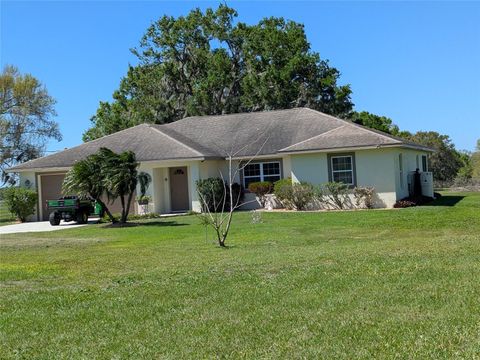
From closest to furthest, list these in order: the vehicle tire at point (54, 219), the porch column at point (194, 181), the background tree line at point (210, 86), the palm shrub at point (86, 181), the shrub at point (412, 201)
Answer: the palm shrub at point (86, 181) < the shrub at point (412, 201) < the vehicle tire at point (54, 219) < the porch column at point (194, 181) < the background tree line at point (210, 86)

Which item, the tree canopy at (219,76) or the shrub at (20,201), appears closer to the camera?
the shrub at (20,201)

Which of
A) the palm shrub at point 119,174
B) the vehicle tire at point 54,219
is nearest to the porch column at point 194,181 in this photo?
the palm shrub at point 119,174

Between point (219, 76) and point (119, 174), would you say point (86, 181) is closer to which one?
point (119, 174)

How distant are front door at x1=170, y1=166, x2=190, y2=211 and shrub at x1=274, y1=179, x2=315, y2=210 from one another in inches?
219

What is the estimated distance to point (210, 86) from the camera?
4694 cm

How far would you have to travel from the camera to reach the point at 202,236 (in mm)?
18266

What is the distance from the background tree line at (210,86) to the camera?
4303 centimetres

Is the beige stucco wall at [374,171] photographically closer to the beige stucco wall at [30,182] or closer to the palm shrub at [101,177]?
the palm shrub at [101,177]

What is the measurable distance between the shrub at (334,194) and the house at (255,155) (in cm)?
58

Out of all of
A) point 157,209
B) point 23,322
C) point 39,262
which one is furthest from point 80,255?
point 157,209

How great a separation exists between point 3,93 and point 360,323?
136 ft

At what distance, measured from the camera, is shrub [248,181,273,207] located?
29.1m

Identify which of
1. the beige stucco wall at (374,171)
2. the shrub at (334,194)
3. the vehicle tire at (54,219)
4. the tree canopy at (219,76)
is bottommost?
the vehicle tire at (54,219)

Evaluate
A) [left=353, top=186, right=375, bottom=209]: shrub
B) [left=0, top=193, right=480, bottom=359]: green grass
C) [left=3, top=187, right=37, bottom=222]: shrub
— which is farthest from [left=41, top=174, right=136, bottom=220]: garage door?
[left=0, top=193, right=480, bottom=359]: green grass
